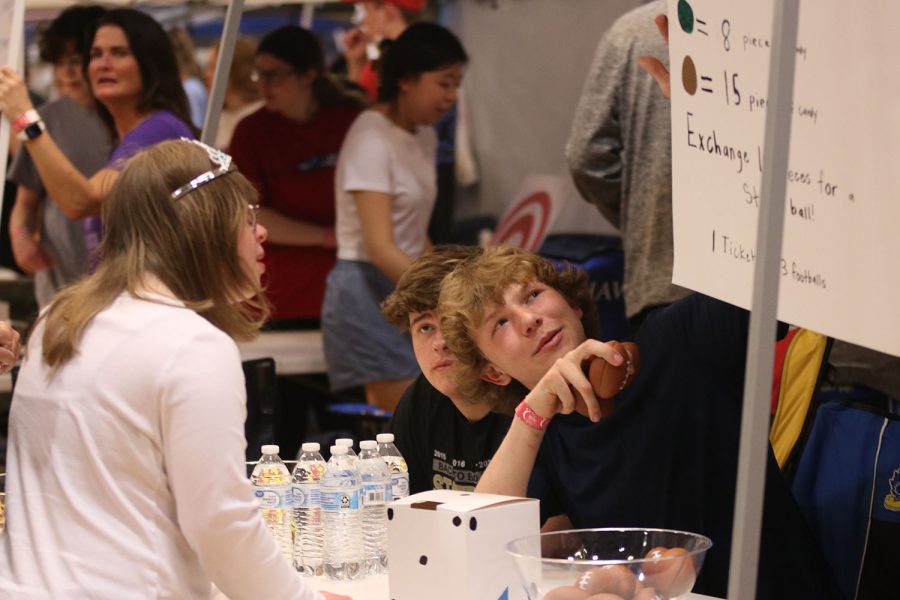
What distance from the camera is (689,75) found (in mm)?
2078

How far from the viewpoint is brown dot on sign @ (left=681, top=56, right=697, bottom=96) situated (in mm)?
2062

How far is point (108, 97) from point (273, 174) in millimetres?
1244

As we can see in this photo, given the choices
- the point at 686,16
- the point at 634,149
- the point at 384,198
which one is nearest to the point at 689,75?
the point at 686,16

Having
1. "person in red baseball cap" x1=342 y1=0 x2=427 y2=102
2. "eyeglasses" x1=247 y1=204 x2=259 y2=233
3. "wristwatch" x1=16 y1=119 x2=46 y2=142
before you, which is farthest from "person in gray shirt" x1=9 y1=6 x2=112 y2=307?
"eyeglasses" x1=247 y1=204 x2=259 y2=233

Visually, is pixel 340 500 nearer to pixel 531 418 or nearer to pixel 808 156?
pixel 531 418

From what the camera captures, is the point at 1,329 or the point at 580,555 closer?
the point at 580,555

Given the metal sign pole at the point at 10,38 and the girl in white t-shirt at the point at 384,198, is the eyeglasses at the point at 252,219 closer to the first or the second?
the metal sign pole at the point at 10,38

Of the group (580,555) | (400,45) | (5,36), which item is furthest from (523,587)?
(400,45)

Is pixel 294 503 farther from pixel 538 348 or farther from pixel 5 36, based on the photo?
pixel 5 36

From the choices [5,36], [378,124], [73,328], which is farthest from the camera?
[378,124]

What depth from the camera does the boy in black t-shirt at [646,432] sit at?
2.26 metres

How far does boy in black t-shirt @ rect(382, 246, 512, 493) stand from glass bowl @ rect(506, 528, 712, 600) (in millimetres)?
724

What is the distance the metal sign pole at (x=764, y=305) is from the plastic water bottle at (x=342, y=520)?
886 millimetres

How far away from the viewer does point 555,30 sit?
5.73 m
